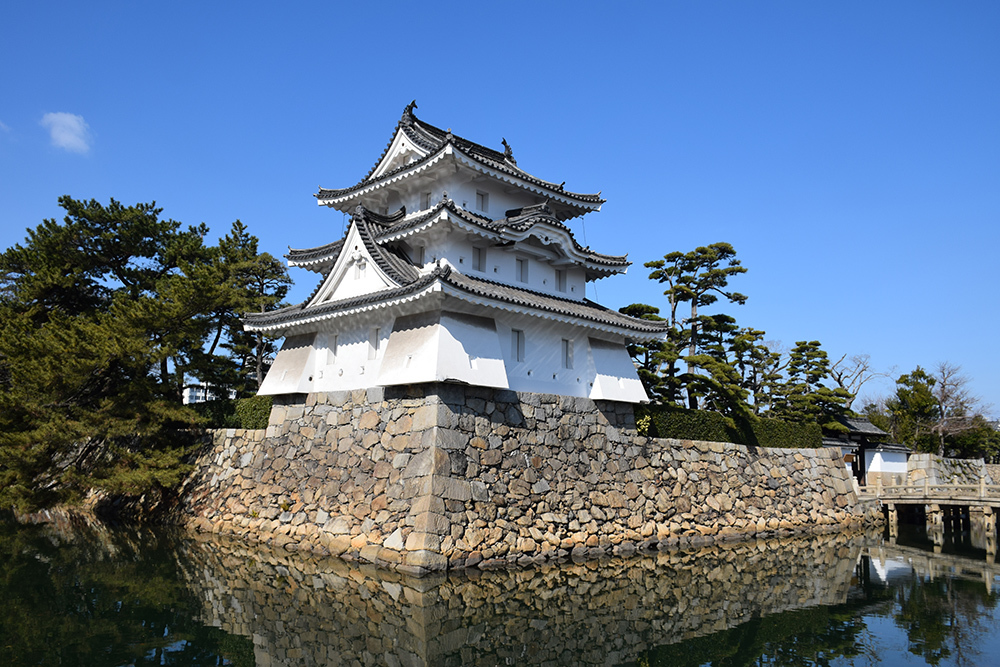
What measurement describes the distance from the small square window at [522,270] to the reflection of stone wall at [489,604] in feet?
23.0

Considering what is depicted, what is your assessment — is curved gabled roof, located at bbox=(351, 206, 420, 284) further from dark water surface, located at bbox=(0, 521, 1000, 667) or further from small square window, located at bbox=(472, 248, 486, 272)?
dark water surface, located at bbox=(0, 521, 1000, 667)

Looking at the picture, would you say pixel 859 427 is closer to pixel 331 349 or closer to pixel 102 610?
pixel 331 349

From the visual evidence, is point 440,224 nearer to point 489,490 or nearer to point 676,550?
point 489,490

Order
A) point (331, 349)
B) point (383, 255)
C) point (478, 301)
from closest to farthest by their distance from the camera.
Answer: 1. point (478, 301)
2. point (383, 255)
3. point (331, 349)

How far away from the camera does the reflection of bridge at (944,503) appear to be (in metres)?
22.0

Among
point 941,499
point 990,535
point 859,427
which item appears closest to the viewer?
point 941,499

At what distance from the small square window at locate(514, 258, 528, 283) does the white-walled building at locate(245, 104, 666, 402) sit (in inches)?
1.4

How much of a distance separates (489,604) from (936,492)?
20.6 metres

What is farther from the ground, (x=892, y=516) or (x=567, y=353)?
(x=567, y=353)

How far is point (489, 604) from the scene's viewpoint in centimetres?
1050

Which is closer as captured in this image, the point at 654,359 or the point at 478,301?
the point at 478,301

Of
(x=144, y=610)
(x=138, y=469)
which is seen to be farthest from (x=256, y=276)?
(x=144, y=610)

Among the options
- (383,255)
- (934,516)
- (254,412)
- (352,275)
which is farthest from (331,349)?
(934,516)

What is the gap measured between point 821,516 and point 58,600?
2006cm
